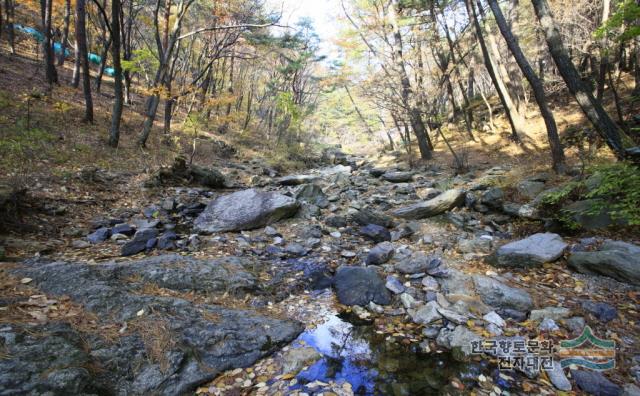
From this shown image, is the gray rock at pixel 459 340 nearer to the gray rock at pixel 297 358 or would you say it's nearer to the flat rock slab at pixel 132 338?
the gray rock at pixel 297 358

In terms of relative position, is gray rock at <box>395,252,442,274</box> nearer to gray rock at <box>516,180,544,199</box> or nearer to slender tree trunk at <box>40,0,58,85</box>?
gray rock at <box>516,180,544,199</box>

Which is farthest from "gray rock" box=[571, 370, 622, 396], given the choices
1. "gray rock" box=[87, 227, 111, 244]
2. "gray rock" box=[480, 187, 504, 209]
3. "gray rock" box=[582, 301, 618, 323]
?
"gray rock" box=[87, 227, 111, 244]

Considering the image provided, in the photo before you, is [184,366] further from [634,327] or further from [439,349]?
[634,327]

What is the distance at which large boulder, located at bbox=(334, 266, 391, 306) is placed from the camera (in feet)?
13.1

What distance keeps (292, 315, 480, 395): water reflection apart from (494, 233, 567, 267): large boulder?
204 centimetres

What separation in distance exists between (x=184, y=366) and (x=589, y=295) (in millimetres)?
4306

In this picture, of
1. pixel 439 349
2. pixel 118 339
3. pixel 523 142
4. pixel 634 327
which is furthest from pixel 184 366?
pixel 523 142

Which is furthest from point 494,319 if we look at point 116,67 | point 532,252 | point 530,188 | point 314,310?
point 116,67

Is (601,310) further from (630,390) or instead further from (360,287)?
(360,287)

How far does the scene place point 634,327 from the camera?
118 inches

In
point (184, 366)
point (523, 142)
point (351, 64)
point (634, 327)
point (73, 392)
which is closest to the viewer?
point (73, 392)

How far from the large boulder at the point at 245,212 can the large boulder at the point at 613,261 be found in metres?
4.95

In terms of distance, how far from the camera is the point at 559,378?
2.61m
